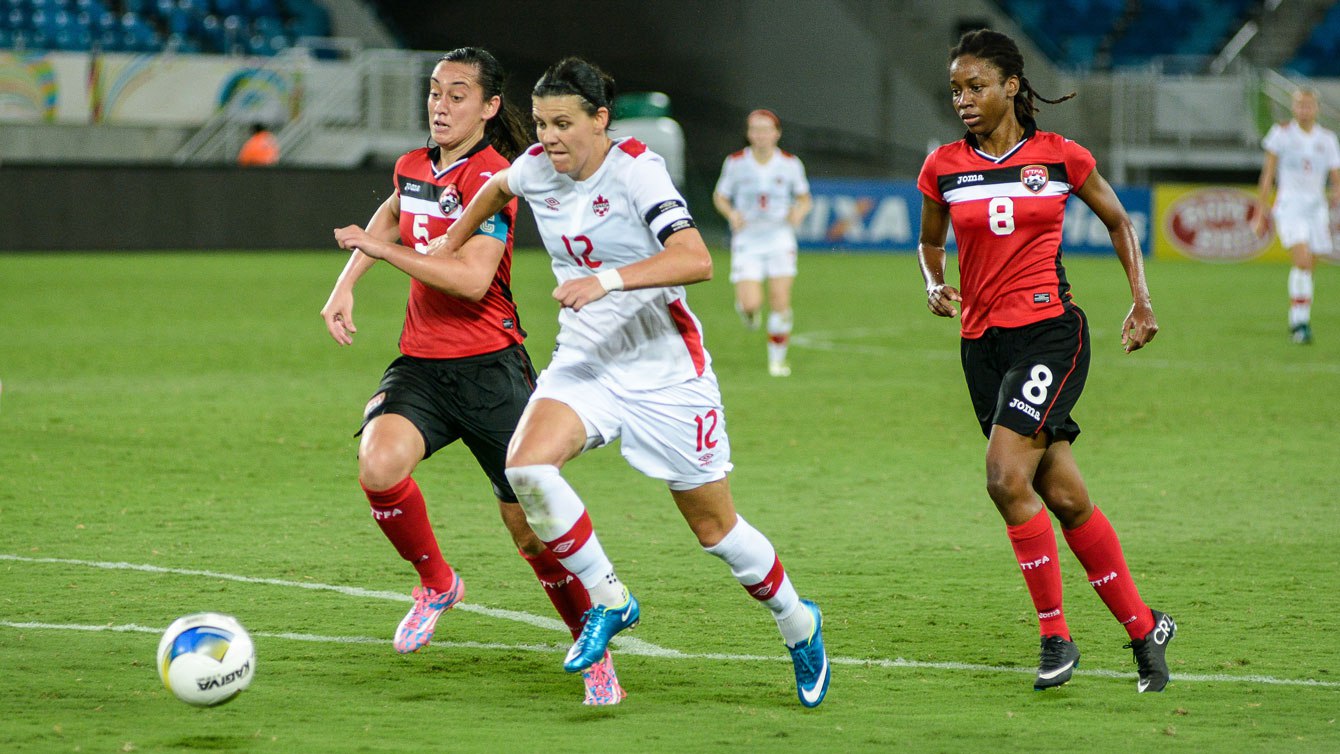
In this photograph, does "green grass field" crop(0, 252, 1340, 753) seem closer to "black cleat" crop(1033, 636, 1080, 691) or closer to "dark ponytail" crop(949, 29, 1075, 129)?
"black cleat" crop(1033, 636, 1080, 691)

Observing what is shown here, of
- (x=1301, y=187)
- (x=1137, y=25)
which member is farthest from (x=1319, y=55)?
(x=1301, y=187)

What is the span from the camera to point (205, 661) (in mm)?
4602

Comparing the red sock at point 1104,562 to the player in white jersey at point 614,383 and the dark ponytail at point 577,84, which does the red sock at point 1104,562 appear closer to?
the player in white jersey at point 614,383

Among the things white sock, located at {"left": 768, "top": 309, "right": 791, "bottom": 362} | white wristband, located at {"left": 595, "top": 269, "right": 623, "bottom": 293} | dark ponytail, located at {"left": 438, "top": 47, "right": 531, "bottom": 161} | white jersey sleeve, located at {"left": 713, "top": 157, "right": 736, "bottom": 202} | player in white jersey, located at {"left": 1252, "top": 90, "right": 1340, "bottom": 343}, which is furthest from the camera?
player in white jersey, located at {"left": 1252, "top": 90, "right": 1340, "bottom": 343}

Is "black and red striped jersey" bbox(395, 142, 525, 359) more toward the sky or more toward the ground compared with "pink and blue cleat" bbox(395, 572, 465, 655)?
more toward the sky

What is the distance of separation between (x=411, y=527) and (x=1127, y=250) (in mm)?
2554

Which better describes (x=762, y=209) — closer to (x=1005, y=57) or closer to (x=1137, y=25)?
(x=1005, y=57)

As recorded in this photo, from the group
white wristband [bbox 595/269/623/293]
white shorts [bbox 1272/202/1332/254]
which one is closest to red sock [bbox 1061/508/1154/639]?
white wristband [bbox 595/269/623/293]

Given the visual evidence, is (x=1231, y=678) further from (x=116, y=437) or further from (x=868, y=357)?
(x=868, y=357)

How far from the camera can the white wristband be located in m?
4.54

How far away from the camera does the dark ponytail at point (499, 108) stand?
18.3 ft

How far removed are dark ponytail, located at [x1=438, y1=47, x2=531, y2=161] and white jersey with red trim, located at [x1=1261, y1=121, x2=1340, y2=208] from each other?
12.4 m

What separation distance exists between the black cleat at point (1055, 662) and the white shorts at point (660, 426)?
46.7 inches

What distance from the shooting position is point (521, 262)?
27969 millimetres
